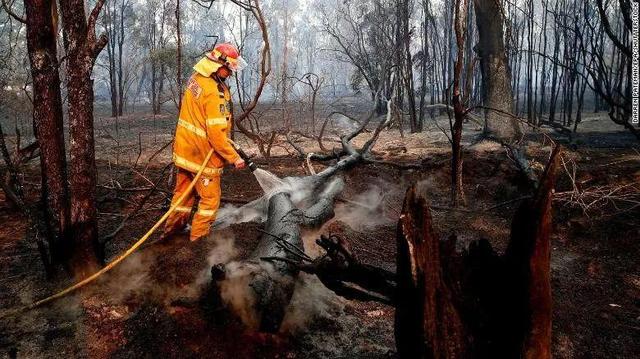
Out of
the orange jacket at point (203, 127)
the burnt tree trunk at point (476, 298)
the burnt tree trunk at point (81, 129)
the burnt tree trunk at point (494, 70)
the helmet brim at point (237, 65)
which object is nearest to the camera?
the burnt tree trunk at point (476, 298)

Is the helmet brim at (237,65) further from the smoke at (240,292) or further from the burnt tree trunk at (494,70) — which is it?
the burnt tree trunk at (494,70)

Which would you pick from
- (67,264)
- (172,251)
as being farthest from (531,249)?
(67,264)

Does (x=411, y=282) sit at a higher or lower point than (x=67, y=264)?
higher

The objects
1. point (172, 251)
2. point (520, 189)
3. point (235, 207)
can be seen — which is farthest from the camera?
point (520, 189)

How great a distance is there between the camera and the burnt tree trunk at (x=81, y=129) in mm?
2953

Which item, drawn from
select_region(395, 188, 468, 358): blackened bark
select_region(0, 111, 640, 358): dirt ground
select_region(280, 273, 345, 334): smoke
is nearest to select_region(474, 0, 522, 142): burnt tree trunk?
select_region(0, 111, 640, 358): dirt ground

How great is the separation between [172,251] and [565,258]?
12.0ft

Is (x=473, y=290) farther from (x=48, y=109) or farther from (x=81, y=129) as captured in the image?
(x=48, y=109)

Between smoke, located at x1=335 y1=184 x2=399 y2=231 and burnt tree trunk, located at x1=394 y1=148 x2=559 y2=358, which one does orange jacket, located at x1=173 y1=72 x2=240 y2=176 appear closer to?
smoke, located at x1=335 y1=184 x2=399 y2=231

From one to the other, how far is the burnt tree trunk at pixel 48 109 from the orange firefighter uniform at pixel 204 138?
970 mm

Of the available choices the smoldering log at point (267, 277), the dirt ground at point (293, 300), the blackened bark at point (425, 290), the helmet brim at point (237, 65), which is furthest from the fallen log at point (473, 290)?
the helmet brim at point (237, 65)

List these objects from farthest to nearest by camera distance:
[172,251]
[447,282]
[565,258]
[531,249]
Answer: [565,258], [172,251], [447,282], [531,249]

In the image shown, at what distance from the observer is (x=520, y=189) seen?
557 cm

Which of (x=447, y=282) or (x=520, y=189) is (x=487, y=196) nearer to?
(x=520, y=189)
